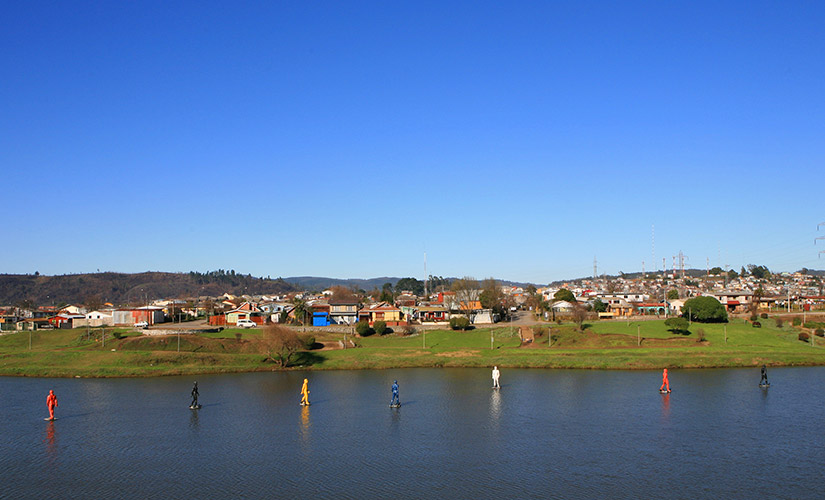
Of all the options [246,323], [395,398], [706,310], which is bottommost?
[395,398]

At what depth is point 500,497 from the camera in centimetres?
2227

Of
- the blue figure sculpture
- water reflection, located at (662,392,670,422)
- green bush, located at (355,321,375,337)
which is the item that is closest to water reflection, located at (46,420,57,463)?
the blue figure sculpture

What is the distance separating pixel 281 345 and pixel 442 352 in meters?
16.5

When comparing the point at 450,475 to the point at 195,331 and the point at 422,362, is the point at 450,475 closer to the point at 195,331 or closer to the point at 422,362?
the point at 422,362

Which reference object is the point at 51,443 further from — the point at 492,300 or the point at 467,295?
the point at 467,295

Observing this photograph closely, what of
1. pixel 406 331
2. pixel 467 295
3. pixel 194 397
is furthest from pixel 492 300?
pixel 194 397

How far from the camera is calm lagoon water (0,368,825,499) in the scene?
77.5ft

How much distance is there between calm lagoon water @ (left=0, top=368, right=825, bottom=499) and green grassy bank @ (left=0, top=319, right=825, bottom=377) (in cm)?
1018

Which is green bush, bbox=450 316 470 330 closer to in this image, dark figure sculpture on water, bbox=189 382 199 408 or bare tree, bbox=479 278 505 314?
bare tree, bbox=479 278 505 314

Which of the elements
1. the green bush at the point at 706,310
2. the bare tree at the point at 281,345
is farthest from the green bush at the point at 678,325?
the bare tree at the point at 281,345

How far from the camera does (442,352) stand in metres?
65.6

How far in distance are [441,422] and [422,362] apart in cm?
2762

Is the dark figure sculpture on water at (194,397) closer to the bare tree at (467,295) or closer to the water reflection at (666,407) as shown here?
the water reflection at (666,407)

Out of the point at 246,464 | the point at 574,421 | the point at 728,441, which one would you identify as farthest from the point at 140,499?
the point at 728,441
